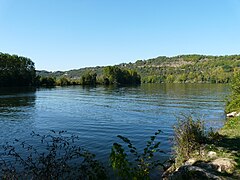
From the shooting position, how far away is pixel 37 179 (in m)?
6.73

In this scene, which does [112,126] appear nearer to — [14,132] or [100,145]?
[100,145]

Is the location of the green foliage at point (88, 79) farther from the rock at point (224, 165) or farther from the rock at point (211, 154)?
the rock at point (224, 165)

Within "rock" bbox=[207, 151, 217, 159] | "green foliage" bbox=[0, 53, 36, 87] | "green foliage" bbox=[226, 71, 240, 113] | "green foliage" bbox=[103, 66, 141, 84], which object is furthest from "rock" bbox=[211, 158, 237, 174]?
"green foliage" bbox=[103, 66, 141, 84]

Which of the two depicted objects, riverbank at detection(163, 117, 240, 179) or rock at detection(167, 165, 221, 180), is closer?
rock at detection(167, 165, 221, 180)

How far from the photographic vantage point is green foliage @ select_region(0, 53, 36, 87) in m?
109

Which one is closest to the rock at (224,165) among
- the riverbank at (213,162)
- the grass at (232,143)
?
the riverbank at (213,162)

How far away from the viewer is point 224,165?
9.92 m

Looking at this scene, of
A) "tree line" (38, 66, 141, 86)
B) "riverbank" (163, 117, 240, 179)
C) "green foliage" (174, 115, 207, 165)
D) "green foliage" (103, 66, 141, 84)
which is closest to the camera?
"riverbank" (163, 117, 240, 179)

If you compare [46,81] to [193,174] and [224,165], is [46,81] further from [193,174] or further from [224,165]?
[193,174]

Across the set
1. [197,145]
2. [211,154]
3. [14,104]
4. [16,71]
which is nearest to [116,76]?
[16,71]

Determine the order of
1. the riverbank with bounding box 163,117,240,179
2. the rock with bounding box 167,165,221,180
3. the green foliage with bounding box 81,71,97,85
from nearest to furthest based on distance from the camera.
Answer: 1. the rock with bounding box 167,165,221,180
2. the riverbank with bounding box 163,117,240,179
3. the green foliage with bounding box 81,71,97,85

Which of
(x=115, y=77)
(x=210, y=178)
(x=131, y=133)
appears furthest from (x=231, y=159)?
(x=115, y=77)

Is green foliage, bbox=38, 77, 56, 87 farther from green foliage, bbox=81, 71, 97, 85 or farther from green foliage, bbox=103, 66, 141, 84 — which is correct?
green foliage, bbox=103, 66, 141, 84

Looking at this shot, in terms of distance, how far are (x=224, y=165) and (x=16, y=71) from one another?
383ft
